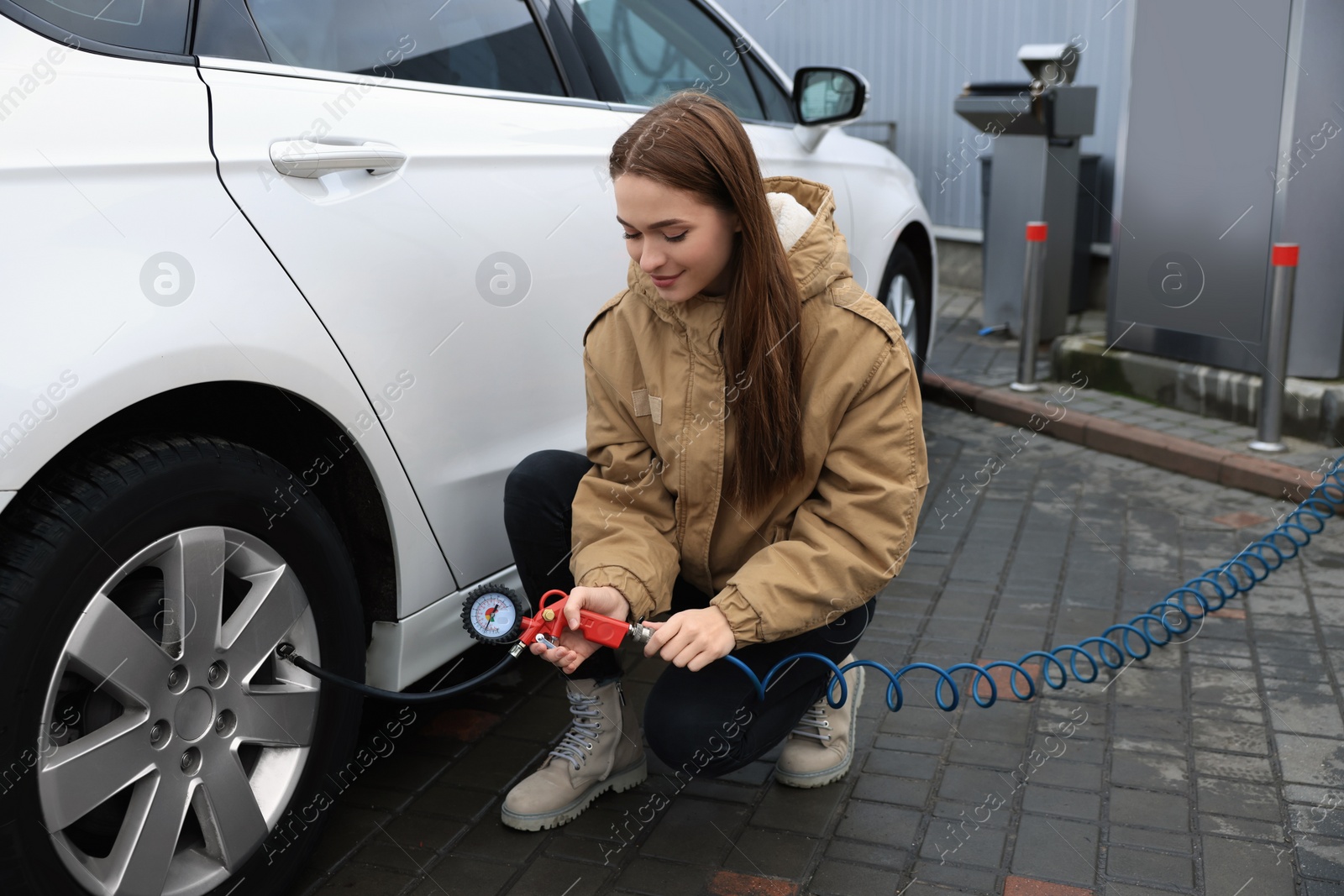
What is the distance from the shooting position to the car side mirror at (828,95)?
147 inches

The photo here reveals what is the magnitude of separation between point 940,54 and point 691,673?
7.03m

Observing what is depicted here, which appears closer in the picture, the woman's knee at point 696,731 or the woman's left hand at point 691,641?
the woman's left hand at point 691,641

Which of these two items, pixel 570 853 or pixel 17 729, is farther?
pixel 570 853

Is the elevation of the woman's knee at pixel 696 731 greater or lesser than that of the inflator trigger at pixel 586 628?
lesser

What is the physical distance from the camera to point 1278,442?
476 centimetres

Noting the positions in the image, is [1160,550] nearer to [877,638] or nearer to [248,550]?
[877,638]

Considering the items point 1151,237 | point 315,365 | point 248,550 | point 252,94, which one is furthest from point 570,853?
point 1151,237

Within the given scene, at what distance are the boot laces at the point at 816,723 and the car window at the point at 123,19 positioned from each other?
5.75 feet

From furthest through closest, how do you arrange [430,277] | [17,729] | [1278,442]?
[1278,442] < [430,277] < [17,729]

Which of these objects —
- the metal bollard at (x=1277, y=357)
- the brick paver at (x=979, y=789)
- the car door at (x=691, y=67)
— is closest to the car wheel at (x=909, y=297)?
the car door at (x=691, y=67)

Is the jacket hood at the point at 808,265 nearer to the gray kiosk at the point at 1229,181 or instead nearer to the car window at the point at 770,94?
the car window at the point at 770,94

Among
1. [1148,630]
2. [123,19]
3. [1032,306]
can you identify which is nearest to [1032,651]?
[1148,630]

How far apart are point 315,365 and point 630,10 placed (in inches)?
71.8

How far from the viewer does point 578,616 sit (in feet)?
6.70
